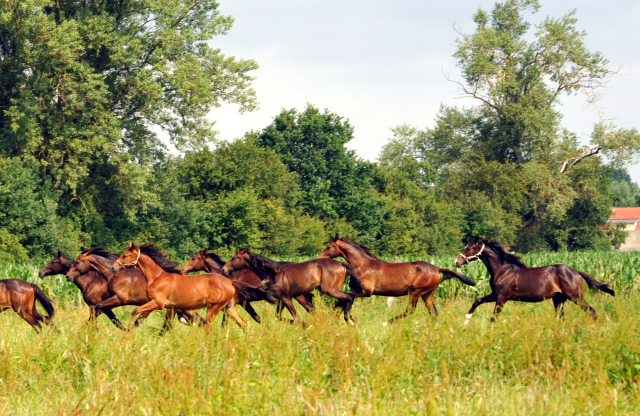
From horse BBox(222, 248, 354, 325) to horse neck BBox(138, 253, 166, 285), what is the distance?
1.68 metres

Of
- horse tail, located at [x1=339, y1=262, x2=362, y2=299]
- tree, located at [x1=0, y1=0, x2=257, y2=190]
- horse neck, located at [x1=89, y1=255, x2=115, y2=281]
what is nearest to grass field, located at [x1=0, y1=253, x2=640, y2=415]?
horse neck, located at [x1=89, y1=255, x2=115, y2=281]

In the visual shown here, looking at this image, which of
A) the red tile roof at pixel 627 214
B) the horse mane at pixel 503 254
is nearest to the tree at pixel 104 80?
the horse mane at pixel 503 254

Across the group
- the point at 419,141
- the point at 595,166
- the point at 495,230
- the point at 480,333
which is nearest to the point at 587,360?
the point at 480,333

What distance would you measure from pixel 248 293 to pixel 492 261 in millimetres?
4547

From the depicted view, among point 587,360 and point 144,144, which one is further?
point 144,144

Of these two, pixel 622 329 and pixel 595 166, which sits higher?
pixel 595 166

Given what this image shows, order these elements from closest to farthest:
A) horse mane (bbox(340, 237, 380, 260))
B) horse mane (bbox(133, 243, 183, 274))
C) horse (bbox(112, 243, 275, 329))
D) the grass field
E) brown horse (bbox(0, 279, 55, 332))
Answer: the grass field < horse (bbox(112, 243, 275, 329)) < horse mane (bbox(133, 243, 183, 274)) < brown horse (bbox(0, 279, 55, 332)) < horse mane (bbox(340, 237, 380, 260))

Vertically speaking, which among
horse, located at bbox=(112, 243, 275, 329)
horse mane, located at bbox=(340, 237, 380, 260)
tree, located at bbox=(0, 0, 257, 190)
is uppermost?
tree, located at bbox=(0, 0, 257, 190)

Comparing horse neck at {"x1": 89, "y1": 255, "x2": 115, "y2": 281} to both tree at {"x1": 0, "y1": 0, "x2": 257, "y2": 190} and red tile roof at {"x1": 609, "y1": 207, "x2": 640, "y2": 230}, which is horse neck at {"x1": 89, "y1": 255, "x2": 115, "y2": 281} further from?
red tile roof at {"x1": 609, "y1": 207, "x2": 640, "y2": 230}

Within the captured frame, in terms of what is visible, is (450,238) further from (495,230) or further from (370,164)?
(370,164)

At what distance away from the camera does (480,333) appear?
8141mm

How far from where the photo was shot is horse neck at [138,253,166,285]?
10.5 metres

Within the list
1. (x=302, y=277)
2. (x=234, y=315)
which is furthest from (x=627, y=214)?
(x=234, y=315)

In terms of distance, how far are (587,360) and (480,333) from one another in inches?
65.4
